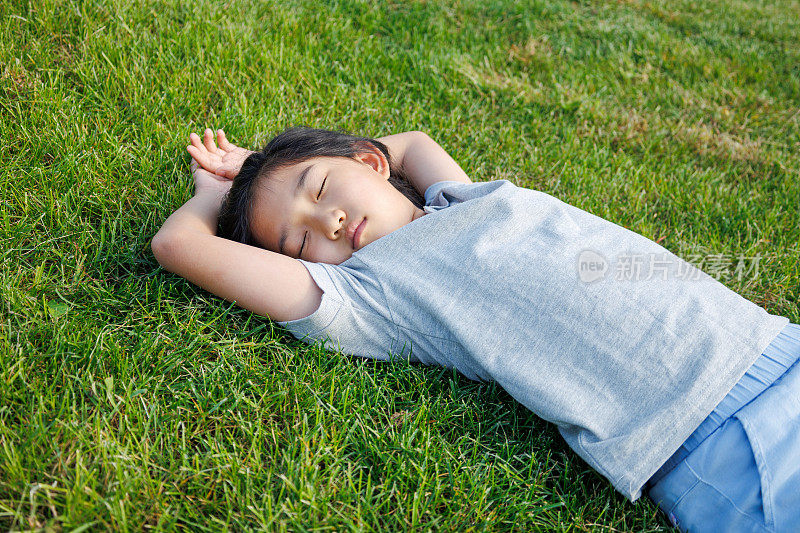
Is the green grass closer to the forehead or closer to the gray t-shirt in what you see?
the gray t-shirt

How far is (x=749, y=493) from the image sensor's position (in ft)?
5.68

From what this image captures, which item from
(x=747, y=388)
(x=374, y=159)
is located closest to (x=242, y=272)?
(x=374, y=159)

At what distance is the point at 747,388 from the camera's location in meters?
1.88

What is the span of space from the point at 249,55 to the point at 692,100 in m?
3.11

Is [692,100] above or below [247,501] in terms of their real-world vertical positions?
above

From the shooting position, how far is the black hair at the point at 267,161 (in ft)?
7.93

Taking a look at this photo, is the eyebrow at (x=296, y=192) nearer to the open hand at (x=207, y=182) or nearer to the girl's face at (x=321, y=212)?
the girl's face at (x=321, y=212)

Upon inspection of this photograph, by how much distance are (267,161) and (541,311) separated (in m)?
→ 1.23

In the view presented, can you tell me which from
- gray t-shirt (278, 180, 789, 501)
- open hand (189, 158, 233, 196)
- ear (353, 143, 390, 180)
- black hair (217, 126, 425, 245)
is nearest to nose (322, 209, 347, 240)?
gray t-shirt (278, 180, 789, 501)

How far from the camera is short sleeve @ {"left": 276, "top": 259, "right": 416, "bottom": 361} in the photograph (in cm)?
210

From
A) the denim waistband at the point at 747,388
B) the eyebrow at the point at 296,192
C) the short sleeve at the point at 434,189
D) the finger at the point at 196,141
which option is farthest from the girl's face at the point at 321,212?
the denim waistband at the point at 747,388

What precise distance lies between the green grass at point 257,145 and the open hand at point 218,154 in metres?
0.12

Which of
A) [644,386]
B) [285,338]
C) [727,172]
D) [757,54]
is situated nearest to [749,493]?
[644,386]

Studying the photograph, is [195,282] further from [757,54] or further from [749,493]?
[757,54]
